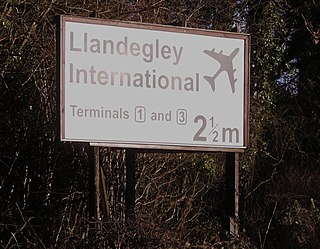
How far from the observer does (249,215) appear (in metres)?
15.3

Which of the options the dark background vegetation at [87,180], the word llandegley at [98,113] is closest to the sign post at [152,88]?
the word llandegley at [98,113]

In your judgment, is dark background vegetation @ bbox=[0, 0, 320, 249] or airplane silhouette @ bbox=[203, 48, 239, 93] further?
dark background vegetation @ bbox=[0, 0, 320, 249]

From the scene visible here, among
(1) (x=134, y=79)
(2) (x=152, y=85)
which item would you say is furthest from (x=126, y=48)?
(2) (x=152, y=85)

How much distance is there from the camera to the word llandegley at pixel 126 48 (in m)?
10.5

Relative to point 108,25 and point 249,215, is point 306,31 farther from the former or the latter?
point 108,25

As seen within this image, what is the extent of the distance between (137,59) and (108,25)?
0.57 m

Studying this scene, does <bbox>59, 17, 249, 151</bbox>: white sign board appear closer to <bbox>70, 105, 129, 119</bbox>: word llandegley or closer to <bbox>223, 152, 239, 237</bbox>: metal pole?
<bbox>70, 105, 129, 119</bbox>: word llandegley

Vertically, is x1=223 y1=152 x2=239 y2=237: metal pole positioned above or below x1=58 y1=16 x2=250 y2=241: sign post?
below

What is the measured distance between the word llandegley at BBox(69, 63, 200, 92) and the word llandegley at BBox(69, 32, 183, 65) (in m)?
0.21

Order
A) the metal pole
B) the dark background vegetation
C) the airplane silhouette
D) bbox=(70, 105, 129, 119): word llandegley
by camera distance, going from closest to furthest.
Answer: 1. bbox=(70, 105, 129, 119): word llandegley
2. the airplane silhouette
3. the metal pole
4. the dark background vegetation

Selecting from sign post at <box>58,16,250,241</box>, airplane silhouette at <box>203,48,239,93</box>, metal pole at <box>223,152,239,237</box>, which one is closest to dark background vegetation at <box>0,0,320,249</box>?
metal pole at <box>223,152,239,237</box>

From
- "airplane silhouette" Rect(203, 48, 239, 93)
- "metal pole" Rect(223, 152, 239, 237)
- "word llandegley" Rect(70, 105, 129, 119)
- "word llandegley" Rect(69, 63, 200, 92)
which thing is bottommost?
"metal pole" Rect(223, 152, 239, 237)

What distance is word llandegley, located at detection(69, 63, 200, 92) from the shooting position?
34.5 feet

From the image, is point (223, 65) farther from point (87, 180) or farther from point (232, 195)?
point (87, 180)
